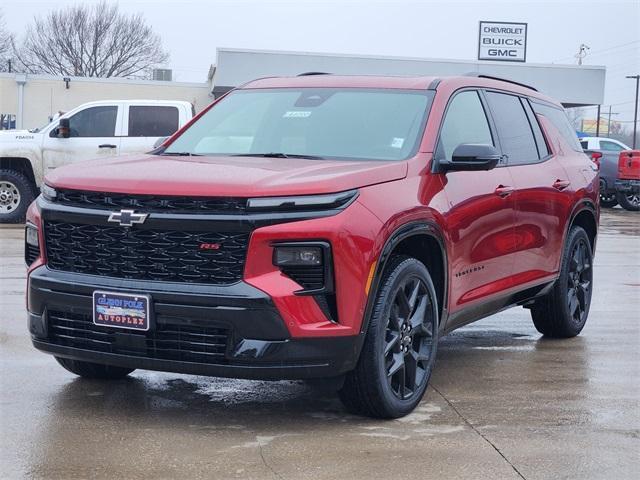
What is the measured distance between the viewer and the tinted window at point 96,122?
16656mm

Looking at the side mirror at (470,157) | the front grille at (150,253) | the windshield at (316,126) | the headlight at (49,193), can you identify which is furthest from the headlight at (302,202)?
the headlight at (49,193)

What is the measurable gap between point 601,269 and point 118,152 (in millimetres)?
7936

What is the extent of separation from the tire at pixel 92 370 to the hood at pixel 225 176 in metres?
1.16

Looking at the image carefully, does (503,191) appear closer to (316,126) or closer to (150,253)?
(316,126)

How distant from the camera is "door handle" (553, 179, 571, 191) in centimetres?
721

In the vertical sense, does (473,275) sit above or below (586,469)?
above

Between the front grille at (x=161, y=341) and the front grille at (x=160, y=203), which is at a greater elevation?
the front grille at (x=160, y=203)

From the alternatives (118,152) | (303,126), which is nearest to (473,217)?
(303,126)

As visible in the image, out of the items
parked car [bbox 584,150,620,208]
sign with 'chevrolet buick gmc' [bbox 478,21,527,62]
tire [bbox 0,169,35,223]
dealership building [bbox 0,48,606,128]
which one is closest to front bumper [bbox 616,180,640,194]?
parked car [bbox 584,150,620,208]

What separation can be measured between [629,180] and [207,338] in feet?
71.6

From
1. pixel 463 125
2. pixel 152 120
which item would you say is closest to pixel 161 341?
pixel 463 125

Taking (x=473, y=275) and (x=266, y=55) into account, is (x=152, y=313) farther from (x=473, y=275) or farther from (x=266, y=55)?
(x=266, y=55)

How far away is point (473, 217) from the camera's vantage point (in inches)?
234

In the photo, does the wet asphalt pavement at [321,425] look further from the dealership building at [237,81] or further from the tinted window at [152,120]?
the dealership building at [237,81]
